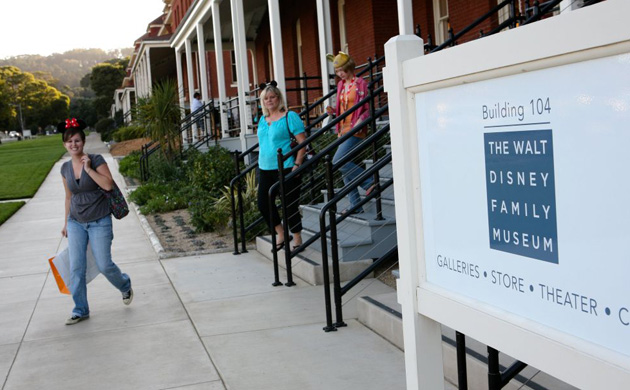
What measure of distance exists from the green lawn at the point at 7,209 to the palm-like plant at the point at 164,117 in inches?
146

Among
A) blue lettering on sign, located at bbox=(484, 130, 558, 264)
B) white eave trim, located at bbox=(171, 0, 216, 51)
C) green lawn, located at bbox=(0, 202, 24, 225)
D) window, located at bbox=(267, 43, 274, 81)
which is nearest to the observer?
blue lettering on sign, located at bbox=(484, 130, 558, 264)

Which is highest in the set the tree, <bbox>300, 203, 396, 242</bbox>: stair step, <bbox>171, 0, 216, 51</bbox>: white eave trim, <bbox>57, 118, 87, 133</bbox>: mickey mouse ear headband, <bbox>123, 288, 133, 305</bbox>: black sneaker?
the tree

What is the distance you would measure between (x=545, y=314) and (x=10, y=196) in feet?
68.2

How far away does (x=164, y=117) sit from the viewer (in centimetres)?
1931

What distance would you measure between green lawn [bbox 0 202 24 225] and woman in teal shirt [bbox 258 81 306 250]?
29.2ft

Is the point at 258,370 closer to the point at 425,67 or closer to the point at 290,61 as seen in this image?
the point at 425,67

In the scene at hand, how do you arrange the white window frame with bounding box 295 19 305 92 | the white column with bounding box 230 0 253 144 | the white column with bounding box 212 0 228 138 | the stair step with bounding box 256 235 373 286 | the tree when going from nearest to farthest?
1. the stair step with bounding box 256 235 373 286
2. the white column with bounding box 230 0 253 144
3. the white column with bounding box 212 0 228 138
4. the white window frame with bounding box 295 19 305 92
5. the tree

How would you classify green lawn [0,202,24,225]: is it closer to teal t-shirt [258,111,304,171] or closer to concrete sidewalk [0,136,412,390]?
concrete sidewalk [0,136,412,390]

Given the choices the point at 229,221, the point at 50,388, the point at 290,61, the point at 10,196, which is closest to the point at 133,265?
the point at 229,221

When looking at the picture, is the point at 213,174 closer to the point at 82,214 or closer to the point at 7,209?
the point at 7,209

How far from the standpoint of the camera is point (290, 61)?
23.9 metres

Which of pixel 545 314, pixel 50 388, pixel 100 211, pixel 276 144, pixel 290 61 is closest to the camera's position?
pixel 545 314

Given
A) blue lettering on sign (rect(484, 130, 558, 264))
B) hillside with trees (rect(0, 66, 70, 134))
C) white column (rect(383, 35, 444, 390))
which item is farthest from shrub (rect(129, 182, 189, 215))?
hillside with trees (rect(0, 66, 70, 134))

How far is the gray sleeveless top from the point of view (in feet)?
22.1
